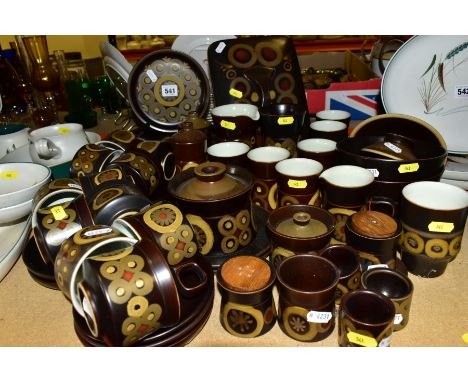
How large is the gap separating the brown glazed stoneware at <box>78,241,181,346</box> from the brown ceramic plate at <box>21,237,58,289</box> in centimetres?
29

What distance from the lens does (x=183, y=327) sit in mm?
752

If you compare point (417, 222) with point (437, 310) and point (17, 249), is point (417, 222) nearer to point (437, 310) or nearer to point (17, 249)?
point (437, 310)

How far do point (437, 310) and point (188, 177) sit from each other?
651mm

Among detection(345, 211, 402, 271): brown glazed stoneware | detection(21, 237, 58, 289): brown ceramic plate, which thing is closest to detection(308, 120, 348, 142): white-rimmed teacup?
detection(345, 211, 402, 271): brown glazed stoneware

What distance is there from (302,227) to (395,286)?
0.23 meters

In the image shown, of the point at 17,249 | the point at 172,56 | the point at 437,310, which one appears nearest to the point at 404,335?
the point at 437,310

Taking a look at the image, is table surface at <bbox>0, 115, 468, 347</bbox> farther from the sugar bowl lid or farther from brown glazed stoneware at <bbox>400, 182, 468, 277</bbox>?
the sugar bowl lid

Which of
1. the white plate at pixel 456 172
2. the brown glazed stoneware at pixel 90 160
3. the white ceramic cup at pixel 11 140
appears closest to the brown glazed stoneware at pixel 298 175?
the white plate at pixel 456 172

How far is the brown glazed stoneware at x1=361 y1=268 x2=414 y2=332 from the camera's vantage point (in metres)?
0.77

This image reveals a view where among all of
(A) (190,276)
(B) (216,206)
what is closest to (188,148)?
(B) (216,206)

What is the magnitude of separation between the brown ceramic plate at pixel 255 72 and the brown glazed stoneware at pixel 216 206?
55cm

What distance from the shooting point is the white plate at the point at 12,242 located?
3.19 feet

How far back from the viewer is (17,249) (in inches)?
39.9

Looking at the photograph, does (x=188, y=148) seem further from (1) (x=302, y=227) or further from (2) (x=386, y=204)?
(2) (x=386, y=204)
